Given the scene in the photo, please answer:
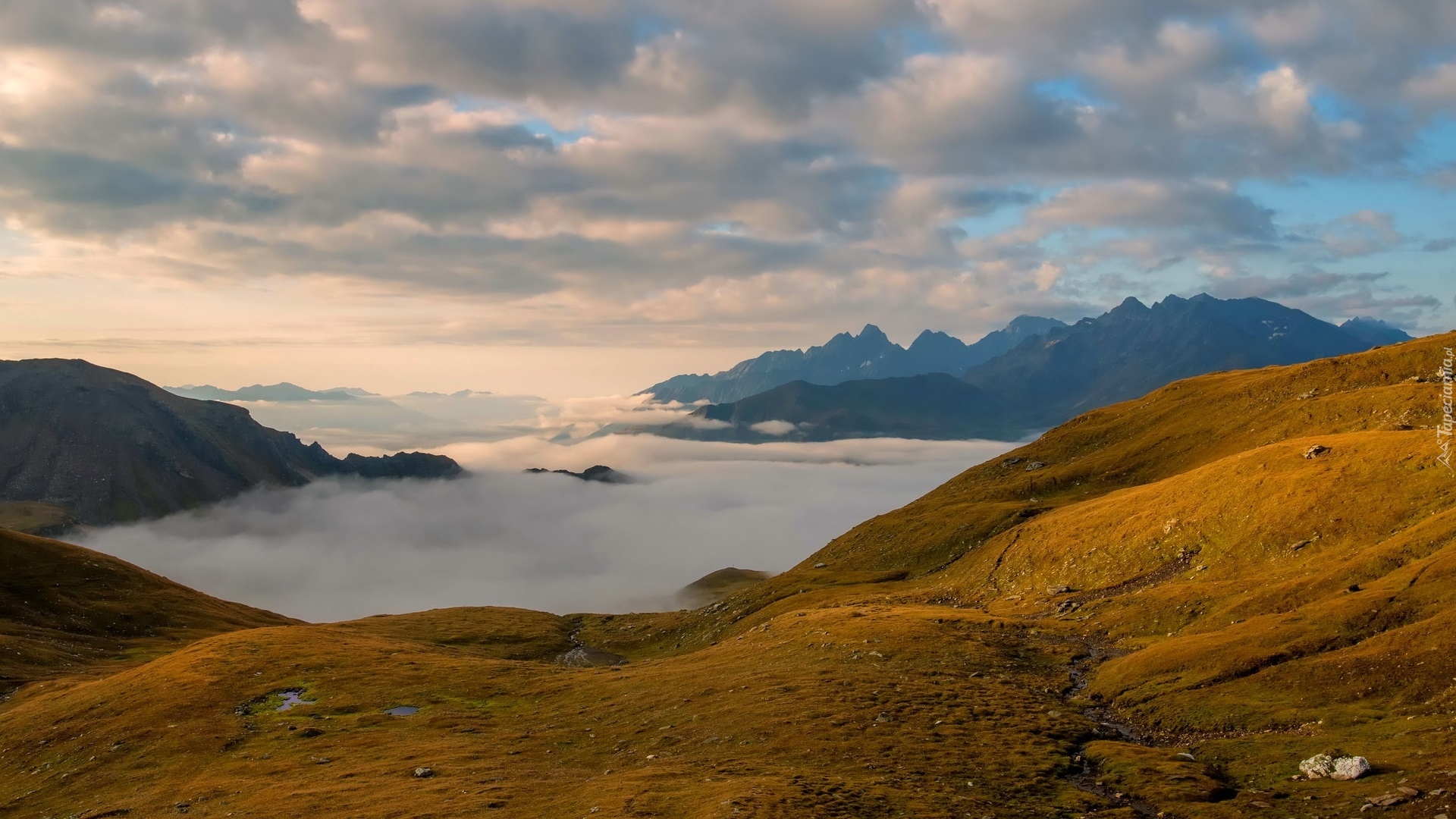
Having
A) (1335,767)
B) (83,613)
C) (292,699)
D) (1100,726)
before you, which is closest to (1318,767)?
(1335,767)

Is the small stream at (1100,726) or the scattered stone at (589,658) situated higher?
the small stream at (1100,726)

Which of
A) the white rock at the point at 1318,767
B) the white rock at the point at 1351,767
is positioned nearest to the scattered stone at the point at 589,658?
the white rock at the point at 1318,767

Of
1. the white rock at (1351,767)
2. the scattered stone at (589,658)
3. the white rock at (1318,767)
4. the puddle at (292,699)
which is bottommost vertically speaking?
the scattered stone at (589,658)

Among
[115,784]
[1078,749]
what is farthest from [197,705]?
[1078,749]

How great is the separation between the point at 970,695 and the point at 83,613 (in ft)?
511

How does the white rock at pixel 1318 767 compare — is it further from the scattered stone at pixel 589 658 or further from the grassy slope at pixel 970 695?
the scattered stone at pixel 589 658

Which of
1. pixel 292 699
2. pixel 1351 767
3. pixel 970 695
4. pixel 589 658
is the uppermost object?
pixel 1351 767

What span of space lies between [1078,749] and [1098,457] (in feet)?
419

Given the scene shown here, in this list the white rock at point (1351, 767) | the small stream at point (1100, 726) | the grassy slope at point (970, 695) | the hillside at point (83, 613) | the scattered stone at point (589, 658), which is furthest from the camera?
the scattered stone at point (589, 658)

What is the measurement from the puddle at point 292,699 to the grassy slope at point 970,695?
4.31 feet

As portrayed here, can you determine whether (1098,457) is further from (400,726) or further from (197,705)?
(197,705)

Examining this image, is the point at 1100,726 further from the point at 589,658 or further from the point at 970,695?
the point at 589,658

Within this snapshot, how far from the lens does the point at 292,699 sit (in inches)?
3103

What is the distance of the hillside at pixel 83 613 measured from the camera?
116375 mm
